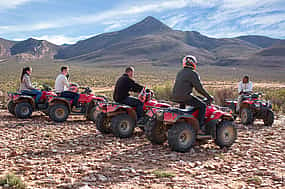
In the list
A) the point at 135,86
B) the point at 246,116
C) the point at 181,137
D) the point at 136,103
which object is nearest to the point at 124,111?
the point at 136,103

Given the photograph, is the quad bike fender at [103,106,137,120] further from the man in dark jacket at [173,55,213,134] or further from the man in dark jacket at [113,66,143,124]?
the man in dark jacket at [173,55,213,134]

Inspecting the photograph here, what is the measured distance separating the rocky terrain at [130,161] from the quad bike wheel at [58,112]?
4.90 feet

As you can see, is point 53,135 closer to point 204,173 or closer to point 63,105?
point 63,105

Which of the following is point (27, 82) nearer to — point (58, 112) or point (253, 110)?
point (58, 112)

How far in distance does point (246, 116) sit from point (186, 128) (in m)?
5.28

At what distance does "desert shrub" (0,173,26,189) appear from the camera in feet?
16.7

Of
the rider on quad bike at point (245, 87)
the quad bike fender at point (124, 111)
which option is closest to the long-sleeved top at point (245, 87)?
the rider on quad bike at point (245, 87)

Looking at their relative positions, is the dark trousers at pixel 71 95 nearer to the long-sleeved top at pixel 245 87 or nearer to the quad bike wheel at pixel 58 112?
the quad bike wheel at pixel 58 112

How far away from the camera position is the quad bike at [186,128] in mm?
7543

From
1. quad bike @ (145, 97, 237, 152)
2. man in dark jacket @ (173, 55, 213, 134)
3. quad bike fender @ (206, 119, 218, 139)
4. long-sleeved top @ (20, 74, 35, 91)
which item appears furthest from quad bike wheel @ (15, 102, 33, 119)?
quad bike fender @ (206, 119, 218, 139)

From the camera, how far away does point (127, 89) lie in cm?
938

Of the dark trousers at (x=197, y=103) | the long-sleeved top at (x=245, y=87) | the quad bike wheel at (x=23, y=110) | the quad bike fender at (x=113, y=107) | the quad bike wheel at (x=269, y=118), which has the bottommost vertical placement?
the quad bike wheel at (x=269, y=118)

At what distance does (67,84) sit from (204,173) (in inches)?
282

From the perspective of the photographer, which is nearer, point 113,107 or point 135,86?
point 113,107
